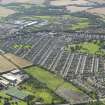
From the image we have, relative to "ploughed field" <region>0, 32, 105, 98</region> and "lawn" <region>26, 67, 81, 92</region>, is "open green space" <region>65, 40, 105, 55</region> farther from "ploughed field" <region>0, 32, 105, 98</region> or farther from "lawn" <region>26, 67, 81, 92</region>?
"lawn" <region>26, 67, 81, 92</region>

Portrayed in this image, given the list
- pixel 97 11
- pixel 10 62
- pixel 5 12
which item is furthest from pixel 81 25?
pixel 10 62

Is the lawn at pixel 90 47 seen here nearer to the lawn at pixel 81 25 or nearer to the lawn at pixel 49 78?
the lawn at pixel 49 78

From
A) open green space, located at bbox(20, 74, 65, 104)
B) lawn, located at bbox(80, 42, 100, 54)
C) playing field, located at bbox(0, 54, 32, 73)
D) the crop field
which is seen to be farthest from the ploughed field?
the crop field

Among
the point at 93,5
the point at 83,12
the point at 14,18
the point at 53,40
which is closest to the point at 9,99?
the point at 53,40

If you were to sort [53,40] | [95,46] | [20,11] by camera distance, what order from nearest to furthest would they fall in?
[95,46], [53,40], [20,11]

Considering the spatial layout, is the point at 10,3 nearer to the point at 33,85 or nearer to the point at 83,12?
the point at 83,12

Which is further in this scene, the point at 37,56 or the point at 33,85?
the point at 37,56

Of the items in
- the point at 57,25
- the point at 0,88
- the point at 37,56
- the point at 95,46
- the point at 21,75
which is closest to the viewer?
the point at 0,88
